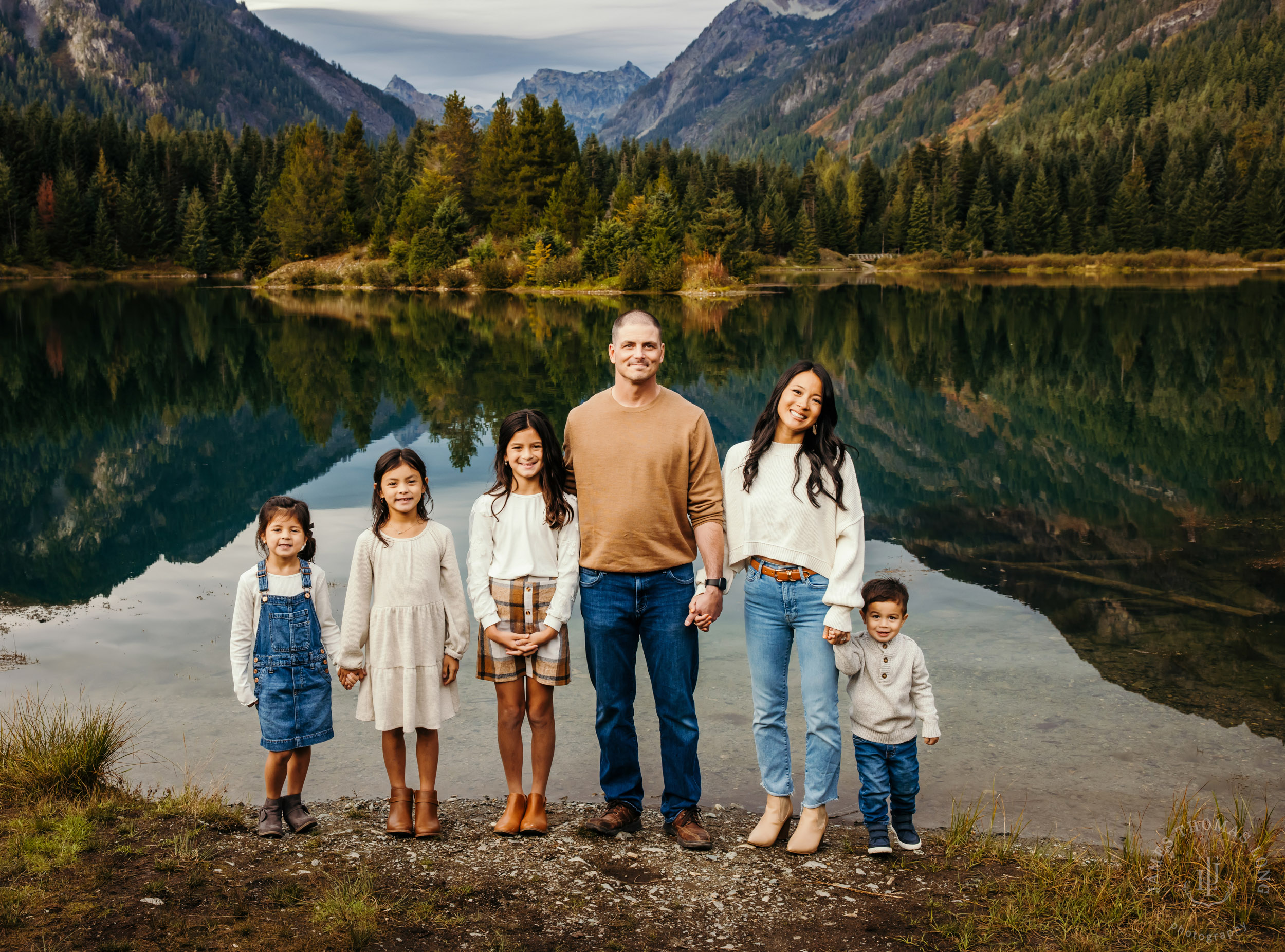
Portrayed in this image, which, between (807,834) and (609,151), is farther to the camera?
(609,151)

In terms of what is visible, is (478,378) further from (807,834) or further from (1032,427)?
(807,834)

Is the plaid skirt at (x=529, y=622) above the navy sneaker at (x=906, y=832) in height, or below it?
above

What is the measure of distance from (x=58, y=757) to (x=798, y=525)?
378 cm

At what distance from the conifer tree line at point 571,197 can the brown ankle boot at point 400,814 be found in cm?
5156

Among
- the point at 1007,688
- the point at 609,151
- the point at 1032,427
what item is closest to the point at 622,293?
the point at 609,151

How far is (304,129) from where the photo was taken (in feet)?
257

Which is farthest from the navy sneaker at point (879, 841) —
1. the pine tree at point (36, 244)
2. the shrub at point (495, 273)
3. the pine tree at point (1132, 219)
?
the pine tree at point (1132, 219)

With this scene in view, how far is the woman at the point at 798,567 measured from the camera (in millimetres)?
4477

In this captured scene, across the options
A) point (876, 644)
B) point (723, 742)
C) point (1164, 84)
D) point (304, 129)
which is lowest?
point (723, 742)

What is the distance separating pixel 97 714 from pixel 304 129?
82079mm

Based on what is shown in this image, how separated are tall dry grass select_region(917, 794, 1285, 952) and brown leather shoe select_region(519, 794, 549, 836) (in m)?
1.77

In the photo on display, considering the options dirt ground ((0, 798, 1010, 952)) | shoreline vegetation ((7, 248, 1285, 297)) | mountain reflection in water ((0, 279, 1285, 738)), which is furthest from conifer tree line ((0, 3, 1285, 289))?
dirt ground ((0, 798, 1010, 952))

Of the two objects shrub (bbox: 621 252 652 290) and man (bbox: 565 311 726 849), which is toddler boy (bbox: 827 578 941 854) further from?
shrub (bbox: 621 252 652 290)

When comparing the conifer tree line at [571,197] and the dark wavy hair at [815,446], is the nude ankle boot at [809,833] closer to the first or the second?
the dark wavy hair at [815,446]
